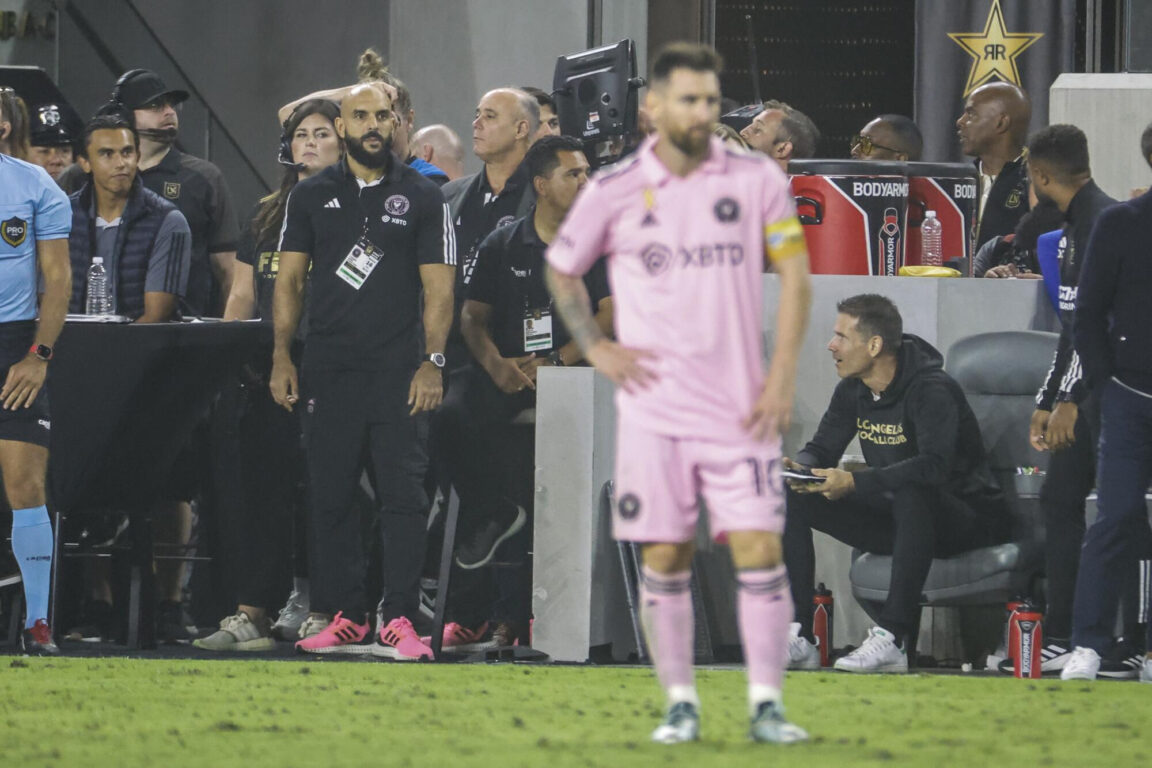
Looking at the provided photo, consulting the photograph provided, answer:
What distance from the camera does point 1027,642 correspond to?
21.1 ft

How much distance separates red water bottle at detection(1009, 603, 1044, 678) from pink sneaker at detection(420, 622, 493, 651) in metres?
1.94

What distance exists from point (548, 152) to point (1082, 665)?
271cm

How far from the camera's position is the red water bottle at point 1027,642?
21.1 feet

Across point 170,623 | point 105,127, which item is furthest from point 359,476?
point 105,127

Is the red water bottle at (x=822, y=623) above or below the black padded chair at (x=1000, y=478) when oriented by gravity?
below

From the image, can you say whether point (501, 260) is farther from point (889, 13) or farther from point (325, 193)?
point (889, 13)

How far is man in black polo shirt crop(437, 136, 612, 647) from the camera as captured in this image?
7168mm

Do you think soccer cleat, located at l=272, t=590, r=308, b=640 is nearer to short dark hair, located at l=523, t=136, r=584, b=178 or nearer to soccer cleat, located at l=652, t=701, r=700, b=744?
short dark hair, located at l=523, t=136, r=584, b=178

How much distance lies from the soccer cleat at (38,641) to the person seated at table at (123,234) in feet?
4.06

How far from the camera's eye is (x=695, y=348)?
425cm

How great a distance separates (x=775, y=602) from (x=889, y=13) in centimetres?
964

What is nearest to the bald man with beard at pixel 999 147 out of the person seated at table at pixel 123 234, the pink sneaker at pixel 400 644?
the pink sneaker at pixel 400 644

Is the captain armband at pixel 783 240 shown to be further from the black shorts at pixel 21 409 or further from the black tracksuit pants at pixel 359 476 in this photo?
the black shorts at pixel 21 409

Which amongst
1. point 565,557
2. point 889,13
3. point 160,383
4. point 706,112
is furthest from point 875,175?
point 889,13
